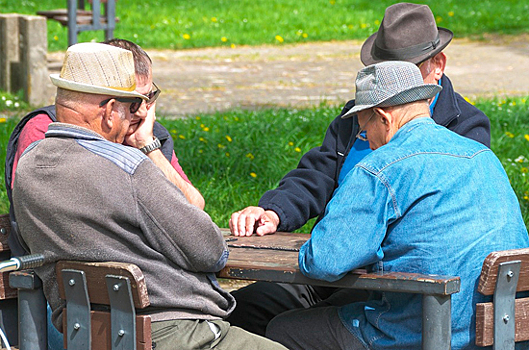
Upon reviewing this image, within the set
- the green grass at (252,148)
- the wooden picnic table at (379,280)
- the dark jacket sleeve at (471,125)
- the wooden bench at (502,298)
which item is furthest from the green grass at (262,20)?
the wooden bench at (502,298)

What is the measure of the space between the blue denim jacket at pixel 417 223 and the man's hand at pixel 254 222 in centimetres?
73

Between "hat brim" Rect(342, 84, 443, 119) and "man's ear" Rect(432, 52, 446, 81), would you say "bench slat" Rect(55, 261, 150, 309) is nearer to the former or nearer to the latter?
"hat brim" Rect(342, 84, 443, 119)

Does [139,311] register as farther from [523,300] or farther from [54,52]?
[54,52]

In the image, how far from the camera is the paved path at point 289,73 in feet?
33.9

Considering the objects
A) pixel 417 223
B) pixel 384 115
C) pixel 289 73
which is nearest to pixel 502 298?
pixel 417 223

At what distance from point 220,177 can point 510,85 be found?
6001mm

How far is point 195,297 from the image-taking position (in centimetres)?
277

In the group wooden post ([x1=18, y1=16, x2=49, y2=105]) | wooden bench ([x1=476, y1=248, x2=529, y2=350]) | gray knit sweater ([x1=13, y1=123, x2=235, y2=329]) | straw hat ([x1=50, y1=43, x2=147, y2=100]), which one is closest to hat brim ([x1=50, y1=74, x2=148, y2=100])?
straw hat ([x1=50, y1=43, x2=147, y2=100])

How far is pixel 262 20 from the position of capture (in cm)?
1714

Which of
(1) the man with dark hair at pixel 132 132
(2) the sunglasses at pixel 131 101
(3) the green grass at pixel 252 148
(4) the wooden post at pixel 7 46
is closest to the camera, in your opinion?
(2) the sunglasses at pixel 131 101

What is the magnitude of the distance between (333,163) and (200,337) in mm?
1356

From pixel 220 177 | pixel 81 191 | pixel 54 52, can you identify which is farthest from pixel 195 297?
pixel 54 52

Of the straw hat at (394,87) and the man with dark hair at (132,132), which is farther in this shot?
the man with dark hair at (132,132)

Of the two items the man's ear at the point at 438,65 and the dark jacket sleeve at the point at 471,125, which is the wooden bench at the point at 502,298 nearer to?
the dark jacket sleeve at the point at 471,125
